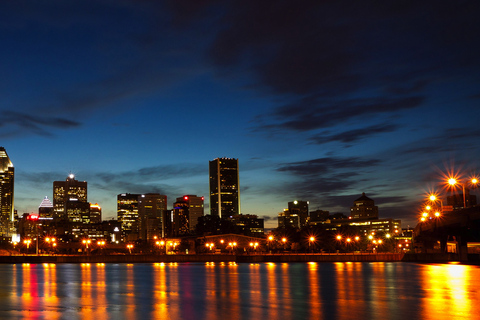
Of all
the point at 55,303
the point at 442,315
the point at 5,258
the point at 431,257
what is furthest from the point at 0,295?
the point at 5,258

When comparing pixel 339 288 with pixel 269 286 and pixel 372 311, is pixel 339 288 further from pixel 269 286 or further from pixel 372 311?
pixel 372 311

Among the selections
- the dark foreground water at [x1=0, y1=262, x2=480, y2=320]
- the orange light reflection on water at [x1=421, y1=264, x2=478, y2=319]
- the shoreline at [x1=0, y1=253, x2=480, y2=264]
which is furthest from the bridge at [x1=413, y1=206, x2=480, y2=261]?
the orange light reflection on water at [x1=421, y1=264, x2=478, y2=319]

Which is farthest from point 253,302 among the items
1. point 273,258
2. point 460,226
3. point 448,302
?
point 273,258

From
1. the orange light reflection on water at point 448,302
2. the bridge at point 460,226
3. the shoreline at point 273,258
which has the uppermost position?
the bridge at point 460,226

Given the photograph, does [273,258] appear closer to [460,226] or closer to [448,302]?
[460,226]

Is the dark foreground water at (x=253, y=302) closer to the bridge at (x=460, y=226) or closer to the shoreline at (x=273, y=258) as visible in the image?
the bridge at (x=460, y=226)

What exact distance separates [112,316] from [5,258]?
16732cm

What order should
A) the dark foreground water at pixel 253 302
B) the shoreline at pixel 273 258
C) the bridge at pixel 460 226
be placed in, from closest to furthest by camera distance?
the dark foreground water at pixel 253 302 < the bridge at pixel 460 226 < the shoreline at pixel 273 258

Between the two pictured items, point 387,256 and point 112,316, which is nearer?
point 112,316

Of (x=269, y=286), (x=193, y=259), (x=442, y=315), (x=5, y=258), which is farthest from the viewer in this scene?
(x=5, y=258)

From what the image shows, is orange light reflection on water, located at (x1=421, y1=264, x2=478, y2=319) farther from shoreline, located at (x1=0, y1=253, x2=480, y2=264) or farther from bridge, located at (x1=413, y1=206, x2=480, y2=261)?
shoreline, located at (x1=0, y1=253, x2=480, y2=264)

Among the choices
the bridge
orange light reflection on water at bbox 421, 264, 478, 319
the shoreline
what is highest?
the bridge

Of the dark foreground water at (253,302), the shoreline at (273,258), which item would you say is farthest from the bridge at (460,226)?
the dark foreground water at (253,302)

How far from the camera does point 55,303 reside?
148ft
